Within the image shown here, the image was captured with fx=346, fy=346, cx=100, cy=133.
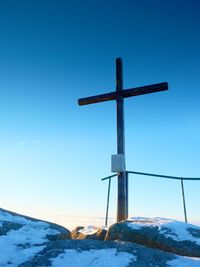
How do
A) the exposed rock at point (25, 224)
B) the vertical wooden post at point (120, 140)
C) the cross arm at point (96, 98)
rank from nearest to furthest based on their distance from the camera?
the exposed rock at point (25, 224), the vertical wooden post at point (120, 140), the cross arm at point (96, 98)

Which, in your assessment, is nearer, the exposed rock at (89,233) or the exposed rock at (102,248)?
the exposed rock at (102,248)

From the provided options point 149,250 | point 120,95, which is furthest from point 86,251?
point 120,95

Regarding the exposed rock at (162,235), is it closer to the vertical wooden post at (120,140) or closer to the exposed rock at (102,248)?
the exposed rock at (102,248)

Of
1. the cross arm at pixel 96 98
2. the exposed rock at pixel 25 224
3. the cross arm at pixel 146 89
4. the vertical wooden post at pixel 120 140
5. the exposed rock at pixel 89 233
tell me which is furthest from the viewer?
the cross arm at pixel 96 98

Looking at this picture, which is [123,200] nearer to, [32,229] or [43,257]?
[32,229]

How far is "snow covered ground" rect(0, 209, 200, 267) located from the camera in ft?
17.5

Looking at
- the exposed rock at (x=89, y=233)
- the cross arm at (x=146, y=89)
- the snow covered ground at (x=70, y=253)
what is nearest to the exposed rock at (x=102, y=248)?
the snow covered ground at (x=70, y=253)

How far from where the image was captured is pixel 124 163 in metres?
11.0

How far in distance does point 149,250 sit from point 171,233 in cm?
170

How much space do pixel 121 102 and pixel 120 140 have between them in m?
1.44

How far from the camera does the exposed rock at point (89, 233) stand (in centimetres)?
859

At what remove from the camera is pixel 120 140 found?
1135cm

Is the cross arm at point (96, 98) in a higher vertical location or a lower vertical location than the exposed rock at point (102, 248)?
higher

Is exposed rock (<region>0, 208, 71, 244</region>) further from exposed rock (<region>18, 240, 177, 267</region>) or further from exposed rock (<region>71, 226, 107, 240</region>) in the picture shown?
exposed rock (<region>71, 226, 107, 240</region>)
